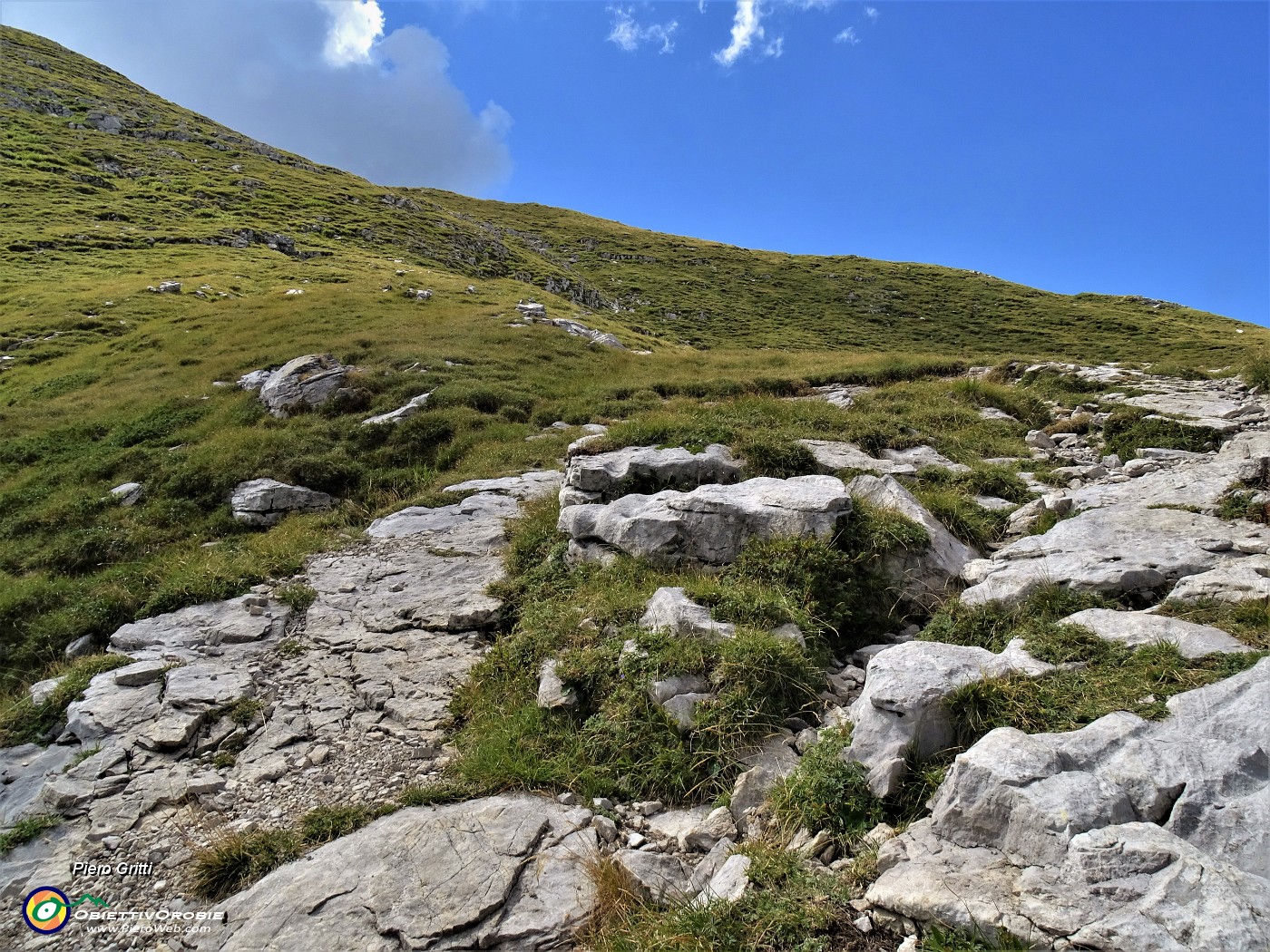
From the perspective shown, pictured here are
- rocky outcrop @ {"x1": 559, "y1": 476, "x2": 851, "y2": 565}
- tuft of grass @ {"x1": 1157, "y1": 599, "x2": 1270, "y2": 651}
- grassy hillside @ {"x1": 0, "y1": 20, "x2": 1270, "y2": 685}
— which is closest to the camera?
tuft of grass @ {"x1": 1157, "y1": 599, "x2": 1270, "y2": 651}

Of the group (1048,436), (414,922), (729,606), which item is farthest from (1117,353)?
(414,922)

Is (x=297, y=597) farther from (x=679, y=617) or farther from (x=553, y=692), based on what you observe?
(x=679, y=617)

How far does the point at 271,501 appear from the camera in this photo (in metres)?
14.1

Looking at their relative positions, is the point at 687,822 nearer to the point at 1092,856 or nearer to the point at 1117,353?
the point at 1092,856

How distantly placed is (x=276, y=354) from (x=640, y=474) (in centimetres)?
1892

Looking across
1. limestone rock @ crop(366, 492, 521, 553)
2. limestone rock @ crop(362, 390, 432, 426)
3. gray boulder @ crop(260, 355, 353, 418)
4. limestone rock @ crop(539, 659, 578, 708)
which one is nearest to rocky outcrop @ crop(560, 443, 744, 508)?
limestone rock @ crop(366, 492, 521, 553)

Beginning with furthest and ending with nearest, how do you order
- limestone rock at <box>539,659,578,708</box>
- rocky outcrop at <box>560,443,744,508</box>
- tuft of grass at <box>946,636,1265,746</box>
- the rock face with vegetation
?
rocky outcrop at <box>560,443,744,508</box>, limestone rock at <box>539,659,578,708</box>, tuft of grass at <box>946,636,1265,746</box>, the rock face with vegetation

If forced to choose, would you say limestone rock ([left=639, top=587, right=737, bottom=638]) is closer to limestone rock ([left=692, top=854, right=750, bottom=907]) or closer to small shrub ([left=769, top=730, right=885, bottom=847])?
small shrub ([left=769, top=730, right=885, bottom=847])

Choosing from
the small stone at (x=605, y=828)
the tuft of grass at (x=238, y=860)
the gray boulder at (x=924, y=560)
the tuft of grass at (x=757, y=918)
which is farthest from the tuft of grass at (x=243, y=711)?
the gray boulder at (x=924, y=560)

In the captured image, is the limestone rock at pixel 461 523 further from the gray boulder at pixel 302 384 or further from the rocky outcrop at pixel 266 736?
the gray boulder at pixel 302 384

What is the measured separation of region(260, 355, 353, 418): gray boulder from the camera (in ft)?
62.3

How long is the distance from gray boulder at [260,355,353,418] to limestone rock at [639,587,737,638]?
15.3 metres

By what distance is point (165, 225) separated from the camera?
4994 centimetres

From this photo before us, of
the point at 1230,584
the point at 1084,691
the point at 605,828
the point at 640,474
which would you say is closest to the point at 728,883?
the point at 605,828
